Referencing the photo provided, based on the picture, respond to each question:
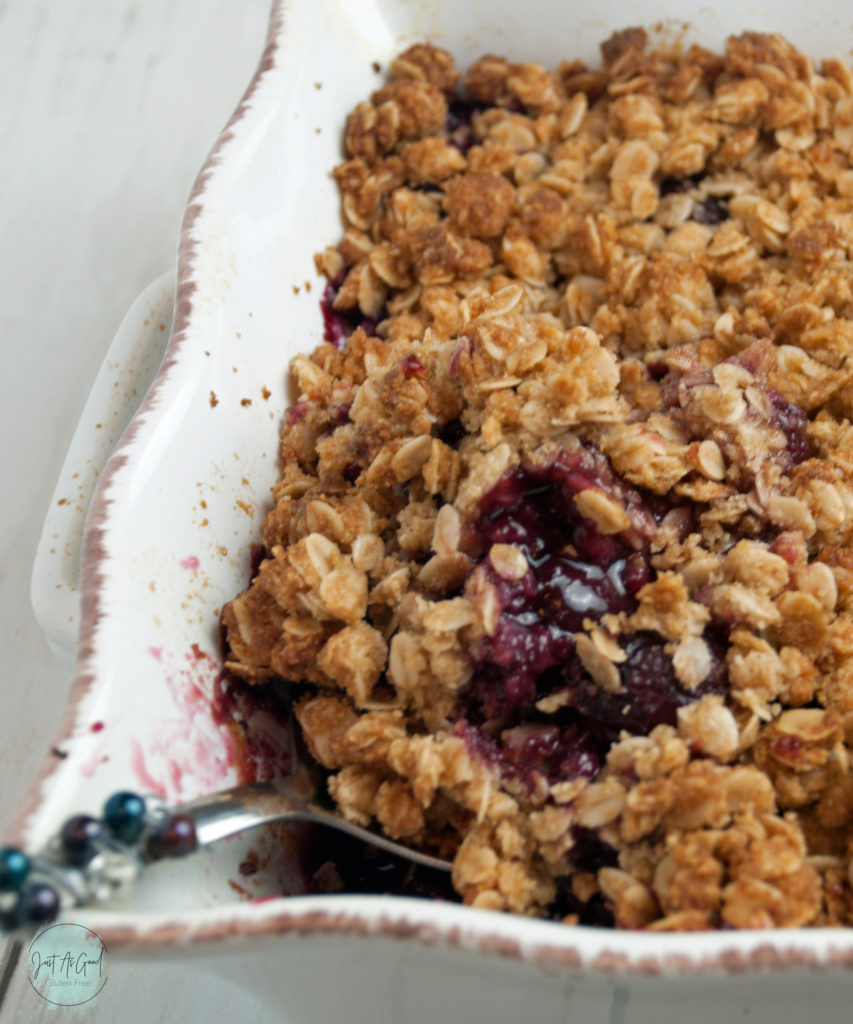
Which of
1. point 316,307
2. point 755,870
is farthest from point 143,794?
point 316,307

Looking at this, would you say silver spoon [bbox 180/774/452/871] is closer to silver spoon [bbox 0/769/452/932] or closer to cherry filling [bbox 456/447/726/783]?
silver spoon [bbox 0/769/452/932]

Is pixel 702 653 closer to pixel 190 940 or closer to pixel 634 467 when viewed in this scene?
pixel 634 467

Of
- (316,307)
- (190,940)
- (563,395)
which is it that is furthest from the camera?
(316,307)

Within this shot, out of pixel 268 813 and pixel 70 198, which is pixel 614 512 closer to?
pixel 268 813

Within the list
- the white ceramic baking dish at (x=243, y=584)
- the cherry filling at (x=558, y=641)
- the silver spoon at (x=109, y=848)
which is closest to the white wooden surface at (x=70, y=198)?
the white ceramic baking dish at (x=243, y=584)

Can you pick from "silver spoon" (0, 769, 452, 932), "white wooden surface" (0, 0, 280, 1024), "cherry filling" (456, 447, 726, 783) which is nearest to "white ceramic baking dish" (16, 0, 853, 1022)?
"silver spoon" (0, 769, 452, 932)

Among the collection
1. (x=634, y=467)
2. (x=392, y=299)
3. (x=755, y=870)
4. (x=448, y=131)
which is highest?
(x=448, y=131)
